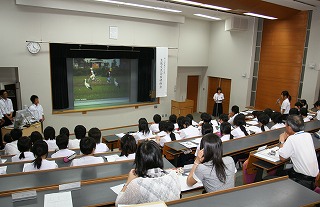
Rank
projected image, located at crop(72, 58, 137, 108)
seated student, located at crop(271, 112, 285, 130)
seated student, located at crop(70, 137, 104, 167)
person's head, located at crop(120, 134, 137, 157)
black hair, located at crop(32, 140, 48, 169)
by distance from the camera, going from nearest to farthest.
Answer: black hair, located at crop(32, 140, 48, 169) < seated student, located at crop(70, 137, 104, 167) < person's head, located at crop(120, 134, 137, 157) < seated student, located at crop(271, 112, 285, 130) < projected image, located at crop(72, 58, 137, 108)

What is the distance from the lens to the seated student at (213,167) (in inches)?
91.5

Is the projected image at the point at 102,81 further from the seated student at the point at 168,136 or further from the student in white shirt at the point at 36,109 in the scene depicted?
the seated student at the point at 168,136

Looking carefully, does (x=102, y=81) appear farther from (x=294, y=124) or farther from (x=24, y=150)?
(x=294, y=124)

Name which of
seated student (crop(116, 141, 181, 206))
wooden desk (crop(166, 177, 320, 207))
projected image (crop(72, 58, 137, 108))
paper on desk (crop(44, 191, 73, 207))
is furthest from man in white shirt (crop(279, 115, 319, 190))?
projected image (crop(72, 58, 137, 108))

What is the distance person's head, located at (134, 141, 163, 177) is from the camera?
1953mm

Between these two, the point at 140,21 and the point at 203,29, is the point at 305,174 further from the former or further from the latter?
the point at 203,29

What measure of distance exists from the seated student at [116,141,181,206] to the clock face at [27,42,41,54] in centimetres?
558

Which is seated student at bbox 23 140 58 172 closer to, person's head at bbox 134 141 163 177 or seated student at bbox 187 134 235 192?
person's head at bbox 134 141 163 177

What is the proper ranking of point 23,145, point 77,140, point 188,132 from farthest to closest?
point 188,132 < point 77,140 < point 23,145

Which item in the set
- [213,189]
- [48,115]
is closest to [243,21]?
[48,115]

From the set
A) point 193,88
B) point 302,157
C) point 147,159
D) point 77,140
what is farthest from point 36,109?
point 193,88

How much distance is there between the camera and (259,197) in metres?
2.24

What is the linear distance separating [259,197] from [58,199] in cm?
171

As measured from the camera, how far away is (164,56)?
8570 mm
